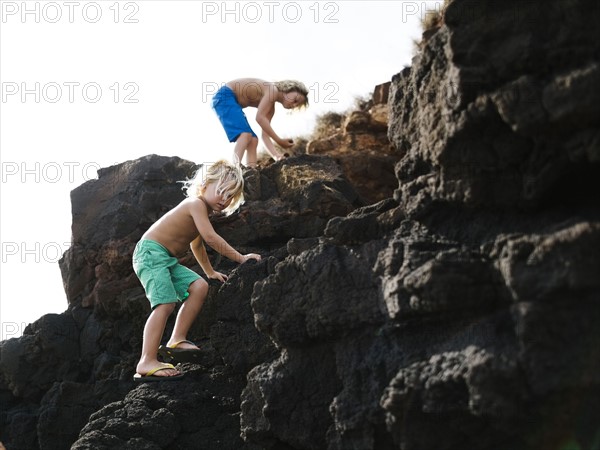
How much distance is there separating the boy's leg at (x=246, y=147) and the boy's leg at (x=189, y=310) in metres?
3.18

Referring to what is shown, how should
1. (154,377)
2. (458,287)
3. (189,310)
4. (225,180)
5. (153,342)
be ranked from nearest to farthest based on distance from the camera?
(458,287)
(154,377)
(153,342)
(189,310)
(225,180)

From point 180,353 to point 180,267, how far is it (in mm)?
808

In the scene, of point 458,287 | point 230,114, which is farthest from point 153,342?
point 230,114

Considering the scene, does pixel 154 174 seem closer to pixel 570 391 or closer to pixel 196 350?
pixel 196 350

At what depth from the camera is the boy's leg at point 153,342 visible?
642cm

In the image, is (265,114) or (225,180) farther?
(265,114)

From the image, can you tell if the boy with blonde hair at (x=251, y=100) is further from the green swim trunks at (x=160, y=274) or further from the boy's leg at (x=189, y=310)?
the boy's leg at (x=189, y=310)

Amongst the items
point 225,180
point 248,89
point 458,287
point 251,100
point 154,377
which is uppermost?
point 248,89

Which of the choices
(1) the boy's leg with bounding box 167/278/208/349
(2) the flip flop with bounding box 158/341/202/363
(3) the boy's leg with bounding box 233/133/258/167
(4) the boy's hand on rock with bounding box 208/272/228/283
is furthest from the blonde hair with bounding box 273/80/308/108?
(2) the flip flop with bounding box 158/341/202/363

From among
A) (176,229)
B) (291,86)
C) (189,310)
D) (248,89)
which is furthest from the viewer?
(248,89)

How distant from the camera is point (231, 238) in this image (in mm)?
7910

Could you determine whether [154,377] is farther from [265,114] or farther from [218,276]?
[265,114]

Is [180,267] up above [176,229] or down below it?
below

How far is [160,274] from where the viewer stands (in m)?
6.80
